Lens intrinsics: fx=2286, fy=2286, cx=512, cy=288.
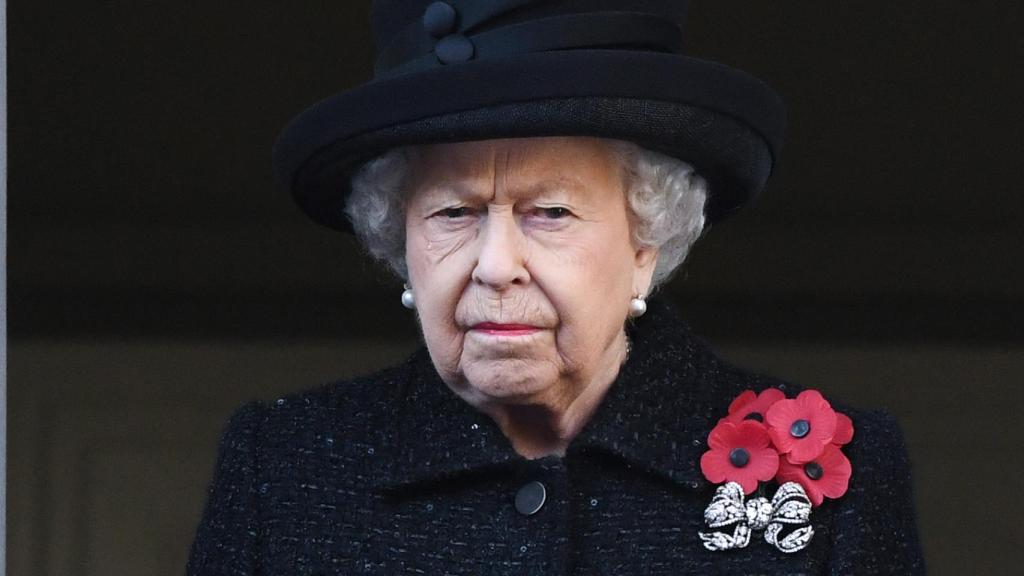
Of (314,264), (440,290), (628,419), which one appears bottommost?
(628,419)

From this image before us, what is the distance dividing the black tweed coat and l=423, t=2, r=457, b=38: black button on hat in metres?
0.56

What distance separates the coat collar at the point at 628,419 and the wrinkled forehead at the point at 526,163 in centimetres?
34

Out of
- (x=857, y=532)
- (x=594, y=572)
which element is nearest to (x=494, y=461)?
(x=594, y=572)

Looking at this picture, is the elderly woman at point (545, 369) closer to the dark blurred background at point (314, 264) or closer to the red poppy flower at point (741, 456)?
the red poppy flower at point (741, 456)

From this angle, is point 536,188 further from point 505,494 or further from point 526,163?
point 505,494

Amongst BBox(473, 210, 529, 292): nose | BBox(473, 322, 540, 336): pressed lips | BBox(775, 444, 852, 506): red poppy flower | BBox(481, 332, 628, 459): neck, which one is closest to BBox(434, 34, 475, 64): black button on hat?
BBox(473, 210, 529, 292): nose

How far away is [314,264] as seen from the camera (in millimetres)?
5852

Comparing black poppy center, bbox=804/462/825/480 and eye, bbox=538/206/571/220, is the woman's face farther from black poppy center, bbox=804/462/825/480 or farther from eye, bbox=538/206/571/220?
black poppy center, bbox=804/462/825/480

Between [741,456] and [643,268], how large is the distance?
1.02 feet

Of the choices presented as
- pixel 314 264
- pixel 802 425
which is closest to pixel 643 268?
pixel 802 425

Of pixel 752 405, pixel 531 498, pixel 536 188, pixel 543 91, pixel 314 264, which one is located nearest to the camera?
pixel 543 91

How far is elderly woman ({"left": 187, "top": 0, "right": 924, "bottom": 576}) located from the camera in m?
3.16

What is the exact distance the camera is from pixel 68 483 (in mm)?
5621

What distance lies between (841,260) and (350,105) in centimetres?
282
